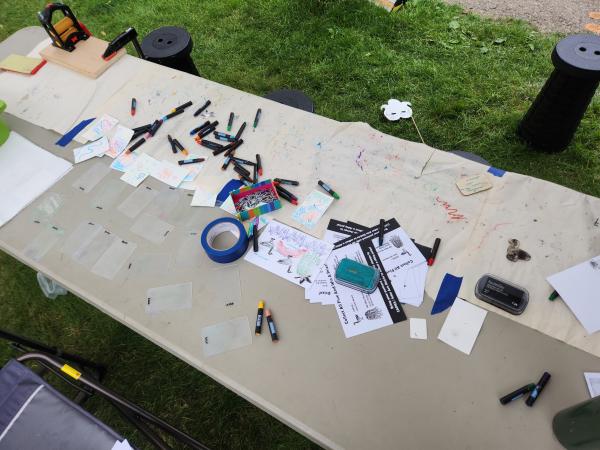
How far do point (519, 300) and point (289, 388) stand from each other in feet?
2.69

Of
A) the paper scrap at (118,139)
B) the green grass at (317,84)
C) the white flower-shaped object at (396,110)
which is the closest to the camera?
the paper scrap at (118,139)

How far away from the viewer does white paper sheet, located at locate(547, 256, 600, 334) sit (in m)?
1.26

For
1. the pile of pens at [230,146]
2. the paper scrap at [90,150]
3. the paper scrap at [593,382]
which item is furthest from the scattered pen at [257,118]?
the paper scrap at [593,382]

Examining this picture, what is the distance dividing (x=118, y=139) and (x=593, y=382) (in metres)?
2.17

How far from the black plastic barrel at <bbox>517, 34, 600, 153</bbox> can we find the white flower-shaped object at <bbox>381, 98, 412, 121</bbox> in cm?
83

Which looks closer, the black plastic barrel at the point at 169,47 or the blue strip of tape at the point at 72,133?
the blue strip of tape at the point at 72,133

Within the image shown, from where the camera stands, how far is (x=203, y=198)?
66.8 inches

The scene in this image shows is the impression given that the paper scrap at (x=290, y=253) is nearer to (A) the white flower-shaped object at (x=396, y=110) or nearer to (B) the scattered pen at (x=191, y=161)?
(B) the scattered pen at (x=191, y=161)

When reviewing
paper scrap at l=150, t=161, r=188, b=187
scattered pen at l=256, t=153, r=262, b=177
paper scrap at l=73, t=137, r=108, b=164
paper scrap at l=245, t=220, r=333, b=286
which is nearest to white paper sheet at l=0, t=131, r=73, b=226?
paper scrap at l=73, t=137, r=108, b=164

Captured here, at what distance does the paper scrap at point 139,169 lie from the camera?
5.89 ft

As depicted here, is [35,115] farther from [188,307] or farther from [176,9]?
[176,9]

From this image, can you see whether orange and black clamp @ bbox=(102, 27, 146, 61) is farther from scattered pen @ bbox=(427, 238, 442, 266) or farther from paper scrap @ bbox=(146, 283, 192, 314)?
scattered pen @ bbox=(427, 238, 442, 266)

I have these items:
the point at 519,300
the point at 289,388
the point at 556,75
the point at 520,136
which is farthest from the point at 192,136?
the point at 520,136

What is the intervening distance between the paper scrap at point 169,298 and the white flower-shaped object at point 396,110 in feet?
7.49
